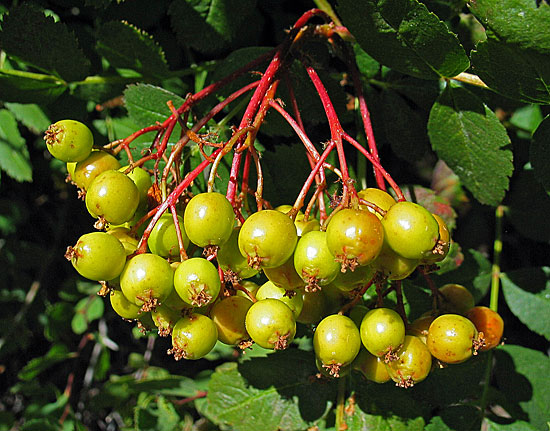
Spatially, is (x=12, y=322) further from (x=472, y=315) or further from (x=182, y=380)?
(x=472, y=315)

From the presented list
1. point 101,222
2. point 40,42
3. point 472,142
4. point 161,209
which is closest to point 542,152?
point 472,142

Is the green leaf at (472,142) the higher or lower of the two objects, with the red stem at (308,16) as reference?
lower

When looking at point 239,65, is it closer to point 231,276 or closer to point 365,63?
point 365,63

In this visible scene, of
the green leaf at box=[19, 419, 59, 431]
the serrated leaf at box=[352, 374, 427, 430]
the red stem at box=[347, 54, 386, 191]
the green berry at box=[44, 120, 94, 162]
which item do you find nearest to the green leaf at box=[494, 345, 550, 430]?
the serrated leaf at box=[352, 374, 427, 430]

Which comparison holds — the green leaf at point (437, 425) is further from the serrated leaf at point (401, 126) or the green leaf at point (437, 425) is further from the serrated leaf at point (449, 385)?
the serrated leaf at point (401, 126)

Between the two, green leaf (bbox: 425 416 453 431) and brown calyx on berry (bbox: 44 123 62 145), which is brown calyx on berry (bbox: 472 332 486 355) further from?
brown calyx on berry (bbox: 44 123 62 145)

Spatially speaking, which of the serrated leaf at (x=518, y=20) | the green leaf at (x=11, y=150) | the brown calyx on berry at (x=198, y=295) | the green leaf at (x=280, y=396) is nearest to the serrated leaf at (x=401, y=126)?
the serrated leaf at (x=518, y=20)

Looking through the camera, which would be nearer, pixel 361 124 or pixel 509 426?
pixel 509 426
